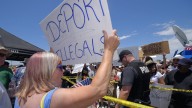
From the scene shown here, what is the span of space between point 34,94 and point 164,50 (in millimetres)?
9707

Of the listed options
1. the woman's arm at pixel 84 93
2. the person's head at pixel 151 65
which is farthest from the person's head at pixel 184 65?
the woman's arm at pixel 84 93

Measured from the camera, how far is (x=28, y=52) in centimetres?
1003

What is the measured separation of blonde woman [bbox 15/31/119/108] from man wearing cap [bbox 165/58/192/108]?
3611 mm

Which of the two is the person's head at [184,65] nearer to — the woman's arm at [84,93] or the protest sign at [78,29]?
the protest sign at [78,29]

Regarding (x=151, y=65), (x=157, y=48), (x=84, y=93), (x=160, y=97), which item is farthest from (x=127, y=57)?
(x=157, y=48)

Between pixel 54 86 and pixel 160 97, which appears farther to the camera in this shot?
pixel 160 97

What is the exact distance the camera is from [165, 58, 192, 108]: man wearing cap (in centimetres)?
510

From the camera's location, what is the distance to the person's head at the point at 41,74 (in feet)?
6.19

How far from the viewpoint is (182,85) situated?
521 cm

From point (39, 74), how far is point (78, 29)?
42.8 inches

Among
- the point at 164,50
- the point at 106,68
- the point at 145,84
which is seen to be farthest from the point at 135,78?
the point at 164,50

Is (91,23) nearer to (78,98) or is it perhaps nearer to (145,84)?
(78,98)

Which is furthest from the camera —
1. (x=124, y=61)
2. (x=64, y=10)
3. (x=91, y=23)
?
(x=124, y=61)

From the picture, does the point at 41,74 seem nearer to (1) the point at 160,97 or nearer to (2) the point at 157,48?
(1) the point at 160,97
